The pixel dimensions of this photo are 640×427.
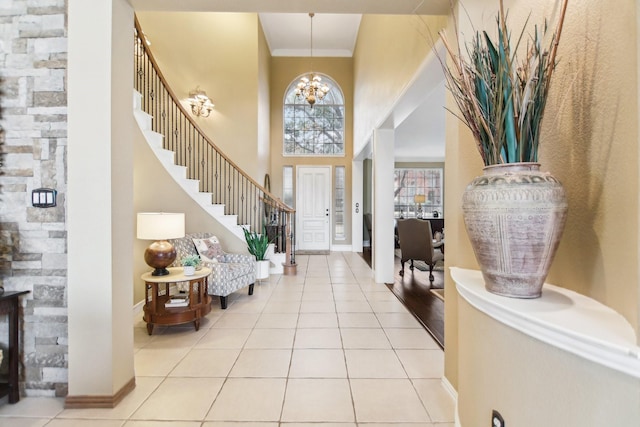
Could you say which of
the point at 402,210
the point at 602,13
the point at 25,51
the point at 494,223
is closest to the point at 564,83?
the point at 602,13

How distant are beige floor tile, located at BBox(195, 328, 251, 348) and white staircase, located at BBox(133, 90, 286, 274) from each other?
1987mm

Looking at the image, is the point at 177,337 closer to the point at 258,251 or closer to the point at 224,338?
the point at 224,338

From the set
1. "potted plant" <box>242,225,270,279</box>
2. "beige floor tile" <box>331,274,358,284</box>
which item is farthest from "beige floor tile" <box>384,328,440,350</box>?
"potted plant" <box>242,225,270,279</box>

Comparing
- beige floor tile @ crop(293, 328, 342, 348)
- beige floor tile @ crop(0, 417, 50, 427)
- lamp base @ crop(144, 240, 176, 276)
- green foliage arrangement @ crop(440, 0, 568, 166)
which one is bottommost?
beige floor tile @ crop(0, 417, 50, 427)

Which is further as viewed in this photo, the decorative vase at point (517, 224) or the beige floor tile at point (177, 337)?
the beige floor tile at point (177, 337)

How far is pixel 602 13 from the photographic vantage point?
36.6 inches

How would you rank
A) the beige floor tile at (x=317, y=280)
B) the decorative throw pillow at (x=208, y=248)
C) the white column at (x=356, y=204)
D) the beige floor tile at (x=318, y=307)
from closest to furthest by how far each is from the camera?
the beige floor tile at (x=318, y=307) → the decorative throw pillow at (x=208, y=248) → the beige floor tile at (x=317, y=280) → the white column at (x=356, y=204)

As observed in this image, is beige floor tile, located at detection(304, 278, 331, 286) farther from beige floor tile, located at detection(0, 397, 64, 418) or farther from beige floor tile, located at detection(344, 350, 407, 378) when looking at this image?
beige floor tile, located at detection(0, 397, 64, 418)

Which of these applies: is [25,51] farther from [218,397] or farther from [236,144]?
[236,144]

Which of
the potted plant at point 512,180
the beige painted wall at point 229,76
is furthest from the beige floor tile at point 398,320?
the beige painted wall at point 229,76

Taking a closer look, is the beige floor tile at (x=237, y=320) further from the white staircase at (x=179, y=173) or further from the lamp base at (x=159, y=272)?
the white staircase at (x=179, y=173)

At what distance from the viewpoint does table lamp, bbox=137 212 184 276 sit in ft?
9.39

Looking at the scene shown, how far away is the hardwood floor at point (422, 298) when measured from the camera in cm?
305

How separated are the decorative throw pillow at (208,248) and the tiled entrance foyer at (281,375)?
2.42ft
